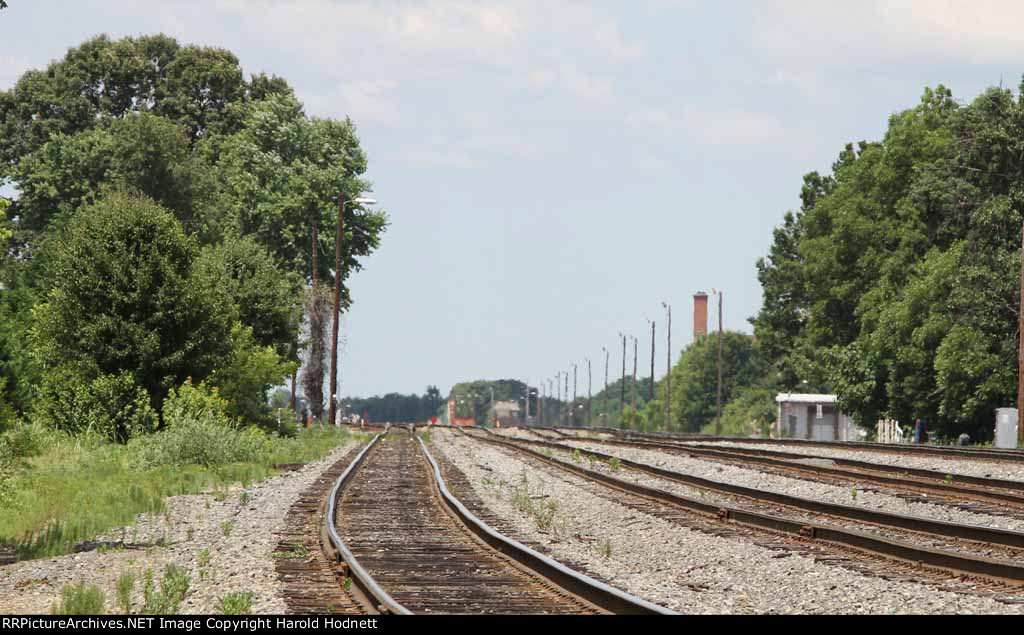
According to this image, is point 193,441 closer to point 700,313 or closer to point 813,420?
point 813,420

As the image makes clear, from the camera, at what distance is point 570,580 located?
12445 mm

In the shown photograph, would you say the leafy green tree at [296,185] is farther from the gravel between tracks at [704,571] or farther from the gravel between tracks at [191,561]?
the gravel between tracks at [704,571]

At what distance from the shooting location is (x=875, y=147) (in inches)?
3034

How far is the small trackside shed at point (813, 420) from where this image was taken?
3091 inches

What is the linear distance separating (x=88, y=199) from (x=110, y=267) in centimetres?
3525

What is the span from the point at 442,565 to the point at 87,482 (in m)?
14.6

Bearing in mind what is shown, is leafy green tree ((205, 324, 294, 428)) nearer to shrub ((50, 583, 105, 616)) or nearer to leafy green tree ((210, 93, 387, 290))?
leafy green tree ((210, 93, 387, 290))

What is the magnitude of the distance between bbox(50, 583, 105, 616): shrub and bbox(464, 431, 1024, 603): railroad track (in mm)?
7258

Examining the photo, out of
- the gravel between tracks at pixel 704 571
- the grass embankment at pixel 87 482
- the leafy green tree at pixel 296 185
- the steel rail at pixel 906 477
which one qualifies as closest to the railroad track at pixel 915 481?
the steel rail at pixel 906 477

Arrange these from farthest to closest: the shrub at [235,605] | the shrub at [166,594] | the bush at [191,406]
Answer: the bush at [191,406], the shrub at [166,594], the shrub at [235,605]

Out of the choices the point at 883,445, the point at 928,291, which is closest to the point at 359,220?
the point at 928,291

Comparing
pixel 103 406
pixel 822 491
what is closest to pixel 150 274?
pixel 103 406

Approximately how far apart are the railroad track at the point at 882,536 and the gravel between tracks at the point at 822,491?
1227 mm

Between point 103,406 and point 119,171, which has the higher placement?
point 119,171
